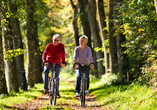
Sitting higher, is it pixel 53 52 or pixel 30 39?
pixel 30 39

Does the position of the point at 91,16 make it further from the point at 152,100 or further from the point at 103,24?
the point at 152,100

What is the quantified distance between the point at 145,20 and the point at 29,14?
648 cm

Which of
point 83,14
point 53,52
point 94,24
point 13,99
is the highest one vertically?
point 83,14

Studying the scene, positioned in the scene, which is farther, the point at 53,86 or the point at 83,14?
the point at 83,14

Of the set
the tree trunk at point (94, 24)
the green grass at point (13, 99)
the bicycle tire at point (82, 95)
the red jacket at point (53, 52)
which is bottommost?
the green grass at point (13, 99)

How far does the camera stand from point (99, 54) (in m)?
17.5

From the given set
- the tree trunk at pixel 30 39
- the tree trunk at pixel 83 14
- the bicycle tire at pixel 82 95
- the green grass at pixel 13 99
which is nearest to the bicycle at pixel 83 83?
the bicycle tire at pixel 82 95

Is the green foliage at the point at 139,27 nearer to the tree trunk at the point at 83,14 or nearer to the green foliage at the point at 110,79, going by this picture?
the green foliage at the point at 110,79

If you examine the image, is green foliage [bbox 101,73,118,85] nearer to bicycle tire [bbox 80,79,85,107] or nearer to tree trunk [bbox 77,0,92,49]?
bicycle tire [bbox 80,79,85,107]

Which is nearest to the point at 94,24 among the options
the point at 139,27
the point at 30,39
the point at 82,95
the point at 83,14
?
the point at 83,14

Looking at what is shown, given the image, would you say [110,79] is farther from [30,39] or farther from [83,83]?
[83,83]

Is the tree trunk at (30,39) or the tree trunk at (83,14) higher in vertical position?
the tree trunk at (83,14)

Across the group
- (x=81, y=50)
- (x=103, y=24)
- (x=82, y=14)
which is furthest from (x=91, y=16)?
(x=81, y=50)

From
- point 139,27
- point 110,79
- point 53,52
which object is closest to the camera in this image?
point 53,52
